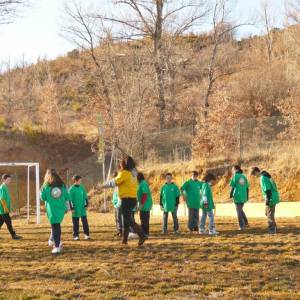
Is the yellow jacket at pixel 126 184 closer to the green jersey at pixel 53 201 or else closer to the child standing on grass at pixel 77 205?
the green jersey at pixel 53 201

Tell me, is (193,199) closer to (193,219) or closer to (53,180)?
(193,219)

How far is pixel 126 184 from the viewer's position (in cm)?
1235

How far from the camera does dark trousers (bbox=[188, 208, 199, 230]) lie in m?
16.1

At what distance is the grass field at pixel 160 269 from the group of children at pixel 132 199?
0.53 meters

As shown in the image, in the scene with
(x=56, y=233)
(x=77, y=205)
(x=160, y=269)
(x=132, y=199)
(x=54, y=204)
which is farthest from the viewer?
(x=77, y=205)

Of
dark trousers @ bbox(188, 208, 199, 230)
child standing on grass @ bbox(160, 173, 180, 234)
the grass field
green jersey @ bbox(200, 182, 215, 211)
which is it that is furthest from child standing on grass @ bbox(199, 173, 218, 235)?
child standing on grass @ bbox(160, 173, 180, 234)

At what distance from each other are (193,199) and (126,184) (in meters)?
4.12

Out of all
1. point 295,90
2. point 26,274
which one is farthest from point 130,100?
point 26,274

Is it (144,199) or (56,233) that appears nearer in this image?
(56,233)

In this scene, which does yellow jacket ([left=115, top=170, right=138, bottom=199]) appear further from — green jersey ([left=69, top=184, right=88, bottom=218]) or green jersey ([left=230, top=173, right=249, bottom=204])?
green jersey ([left=230, top=173, right=249, bottom=204])

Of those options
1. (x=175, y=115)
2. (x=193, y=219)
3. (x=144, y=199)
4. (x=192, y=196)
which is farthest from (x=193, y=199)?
(x=175, y=115)

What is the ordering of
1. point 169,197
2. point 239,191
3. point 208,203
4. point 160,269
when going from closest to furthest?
point 160,269 < point 208,203 < point 239,191 < point 169,197

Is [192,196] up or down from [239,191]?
down

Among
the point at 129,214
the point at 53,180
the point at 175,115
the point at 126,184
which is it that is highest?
the point at 175,115
